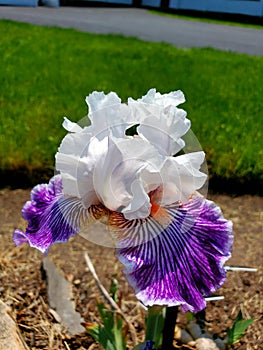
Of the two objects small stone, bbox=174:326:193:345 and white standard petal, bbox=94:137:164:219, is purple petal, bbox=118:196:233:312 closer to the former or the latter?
white standard petal, bbox=94:137:164:219

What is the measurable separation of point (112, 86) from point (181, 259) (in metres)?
3.46

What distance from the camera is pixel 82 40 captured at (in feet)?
22.4

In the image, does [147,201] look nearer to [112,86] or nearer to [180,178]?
[180,178]

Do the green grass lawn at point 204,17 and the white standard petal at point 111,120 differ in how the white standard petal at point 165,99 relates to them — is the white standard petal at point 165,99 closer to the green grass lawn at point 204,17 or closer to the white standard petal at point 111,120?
the white standard petal at point 111,120

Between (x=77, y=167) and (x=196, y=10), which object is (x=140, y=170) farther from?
(x=196, y=10)

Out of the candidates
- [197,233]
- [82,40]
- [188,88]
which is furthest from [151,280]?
[82,40]

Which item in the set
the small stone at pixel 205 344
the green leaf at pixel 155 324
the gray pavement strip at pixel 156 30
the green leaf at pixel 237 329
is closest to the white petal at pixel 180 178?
the green leaf at pixel 155 324

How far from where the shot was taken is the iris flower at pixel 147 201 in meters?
1.01

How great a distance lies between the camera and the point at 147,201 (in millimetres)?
1021

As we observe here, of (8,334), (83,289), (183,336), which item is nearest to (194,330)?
(183,336)

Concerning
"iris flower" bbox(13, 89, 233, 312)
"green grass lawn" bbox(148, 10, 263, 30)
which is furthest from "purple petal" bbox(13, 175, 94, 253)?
"green grass lawn" bbox(148, 10, 263, 30)

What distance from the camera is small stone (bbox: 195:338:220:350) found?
5.42ft

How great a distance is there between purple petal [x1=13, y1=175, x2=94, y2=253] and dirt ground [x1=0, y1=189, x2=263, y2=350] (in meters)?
0.57

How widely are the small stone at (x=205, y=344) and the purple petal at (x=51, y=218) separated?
28.5 inches
